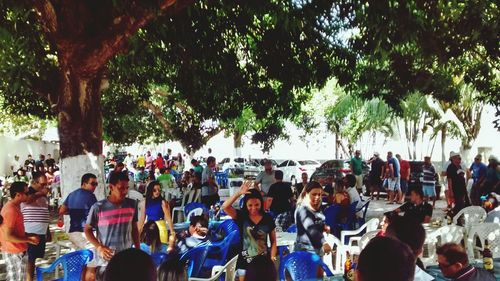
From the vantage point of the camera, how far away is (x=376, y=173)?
17609mm

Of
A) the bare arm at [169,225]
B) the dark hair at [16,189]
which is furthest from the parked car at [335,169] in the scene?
the dark hair at [16,189]

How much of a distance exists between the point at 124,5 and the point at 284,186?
479 cm

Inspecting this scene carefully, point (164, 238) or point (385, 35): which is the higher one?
point (385, 35)

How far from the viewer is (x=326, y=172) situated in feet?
72.0

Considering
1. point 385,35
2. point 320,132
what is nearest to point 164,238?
point 385,35

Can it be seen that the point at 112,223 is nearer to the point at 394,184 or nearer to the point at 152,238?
the point at 152,238

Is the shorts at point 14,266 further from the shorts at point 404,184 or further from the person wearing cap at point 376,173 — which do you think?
the shorts at point 404,184

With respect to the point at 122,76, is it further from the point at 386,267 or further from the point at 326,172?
the point at 386,267

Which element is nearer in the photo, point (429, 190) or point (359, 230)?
point (359, 230)

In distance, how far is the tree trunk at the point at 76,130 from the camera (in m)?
7.08

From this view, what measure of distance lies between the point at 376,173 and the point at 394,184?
49.9 inches

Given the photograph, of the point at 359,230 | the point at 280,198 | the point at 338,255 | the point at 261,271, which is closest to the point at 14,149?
the point at 280,198

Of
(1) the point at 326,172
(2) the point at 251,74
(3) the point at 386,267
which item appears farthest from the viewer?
(1) the point at 326,172

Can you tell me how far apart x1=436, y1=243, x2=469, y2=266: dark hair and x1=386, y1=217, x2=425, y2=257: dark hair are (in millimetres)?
873
